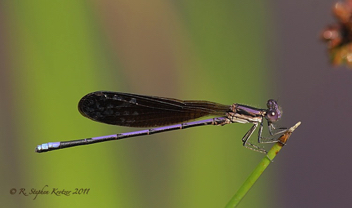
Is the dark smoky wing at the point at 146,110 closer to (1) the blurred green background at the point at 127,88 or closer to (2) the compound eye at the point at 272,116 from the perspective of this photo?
(1) the blurred green background at the point at 127,88

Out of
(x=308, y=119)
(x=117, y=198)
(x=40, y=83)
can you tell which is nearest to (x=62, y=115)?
(x=40, y=83)

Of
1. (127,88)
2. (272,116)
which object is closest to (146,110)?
(127,88)

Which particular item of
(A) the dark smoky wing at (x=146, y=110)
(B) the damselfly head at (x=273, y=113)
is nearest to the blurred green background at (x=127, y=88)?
(A) the dark smoky wing at (x=146, y=110)

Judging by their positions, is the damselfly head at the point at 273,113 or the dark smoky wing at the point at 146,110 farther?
the dark smoky wing at the point at 146,110

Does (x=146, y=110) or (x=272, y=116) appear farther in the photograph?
(x=146, y=110)

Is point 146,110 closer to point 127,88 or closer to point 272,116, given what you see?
point 127,88

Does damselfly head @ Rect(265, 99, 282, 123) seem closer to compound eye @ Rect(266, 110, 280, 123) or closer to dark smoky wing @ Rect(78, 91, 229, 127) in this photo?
compound eye @ Rect(266, 110, 280, 123)

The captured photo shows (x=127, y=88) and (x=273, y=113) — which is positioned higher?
(x=127, y=88)
